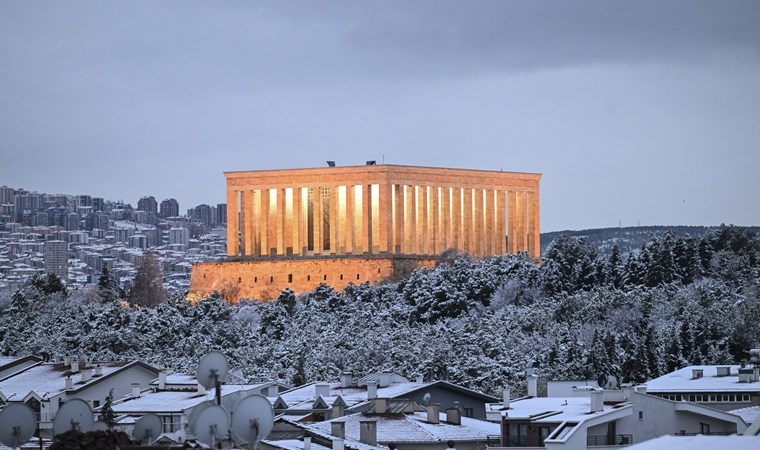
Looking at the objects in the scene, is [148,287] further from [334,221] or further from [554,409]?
[554,409]

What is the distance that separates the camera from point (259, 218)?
449 ft

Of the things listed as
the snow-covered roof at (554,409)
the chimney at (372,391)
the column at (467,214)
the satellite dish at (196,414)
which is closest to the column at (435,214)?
the column at (467,214)

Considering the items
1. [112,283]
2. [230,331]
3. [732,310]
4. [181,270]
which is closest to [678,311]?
[732,310]

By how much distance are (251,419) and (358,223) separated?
330 ft

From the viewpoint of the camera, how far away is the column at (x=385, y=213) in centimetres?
12938

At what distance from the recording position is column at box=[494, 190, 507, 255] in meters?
135

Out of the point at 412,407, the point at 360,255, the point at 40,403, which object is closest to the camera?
the point at 412,407

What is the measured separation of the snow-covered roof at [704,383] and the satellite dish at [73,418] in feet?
105

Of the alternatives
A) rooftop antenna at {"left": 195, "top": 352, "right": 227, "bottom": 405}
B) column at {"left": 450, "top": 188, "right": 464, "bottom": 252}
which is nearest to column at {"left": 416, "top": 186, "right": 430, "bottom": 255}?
column at {"left": 450, "top": 188, "right": 464, "bottom": 252}

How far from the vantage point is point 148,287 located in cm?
A: 13925

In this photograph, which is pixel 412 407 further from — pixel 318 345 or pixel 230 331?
pixel 230 331

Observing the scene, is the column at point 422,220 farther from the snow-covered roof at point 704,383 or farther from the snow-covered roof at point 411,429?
the snow-covered roof at point 411,429

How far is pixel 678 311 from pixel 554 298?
15655mm

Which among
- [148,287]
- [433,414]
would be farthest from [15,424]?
[148,287]
